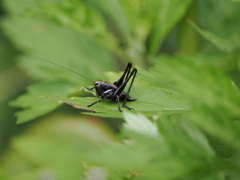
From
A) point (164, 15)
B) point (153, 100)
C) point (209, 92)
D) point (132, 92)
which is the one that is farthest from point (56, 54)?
point (209, 92)

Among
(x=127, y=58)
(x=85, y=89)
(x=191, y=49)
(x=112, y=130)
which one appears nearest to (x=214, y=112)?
(x=85, y=89)

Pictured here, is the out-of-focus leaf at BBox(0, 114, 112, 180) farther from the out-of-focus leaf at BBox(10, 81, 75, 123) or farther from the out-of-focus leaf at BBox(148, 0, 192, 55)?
the out-of-focus leaf at BBox(148, 0, 192, 55)

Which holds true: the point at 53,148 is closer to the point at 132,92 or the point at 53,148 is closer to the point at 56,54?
the point at 56,54

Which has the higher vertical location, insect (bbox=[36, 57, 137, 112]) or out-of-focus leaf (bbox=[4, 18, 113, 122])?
out-of-focus leaf (bbox=[4, 18, 113, 122])

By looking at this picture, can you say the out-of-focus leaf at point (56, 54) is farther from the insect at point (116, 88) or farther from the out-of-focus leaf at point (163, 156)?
the out-of-focus leaf at point (163, 156)

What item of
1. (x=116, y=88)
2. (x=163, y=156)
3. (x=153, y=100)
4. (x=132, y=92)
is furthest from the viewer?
(x=116, y=88)

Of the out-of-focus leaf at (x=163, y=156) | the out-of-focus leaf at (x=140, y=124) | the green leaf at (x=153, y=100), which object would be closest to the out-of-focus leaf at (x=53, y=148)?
the green leaf at (x=153, y=100)

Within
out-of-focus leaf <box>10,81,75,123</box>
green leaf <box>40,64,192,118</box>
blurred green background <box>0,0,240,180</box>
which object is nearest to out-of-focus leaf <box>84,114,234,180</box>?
blurred green background <box>0,0,240,180</box>

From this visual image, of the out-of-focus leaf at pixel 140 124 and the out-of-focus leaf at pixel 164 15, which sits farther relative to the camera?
the out-of-focus leaf at pixel 164 15

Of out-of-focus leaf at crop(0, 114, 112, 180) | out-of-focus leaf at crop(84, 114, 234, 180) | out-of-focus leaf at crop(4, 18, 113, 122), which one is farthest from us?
out-of-focus leaf at crop(0, 114, 112, 180)
